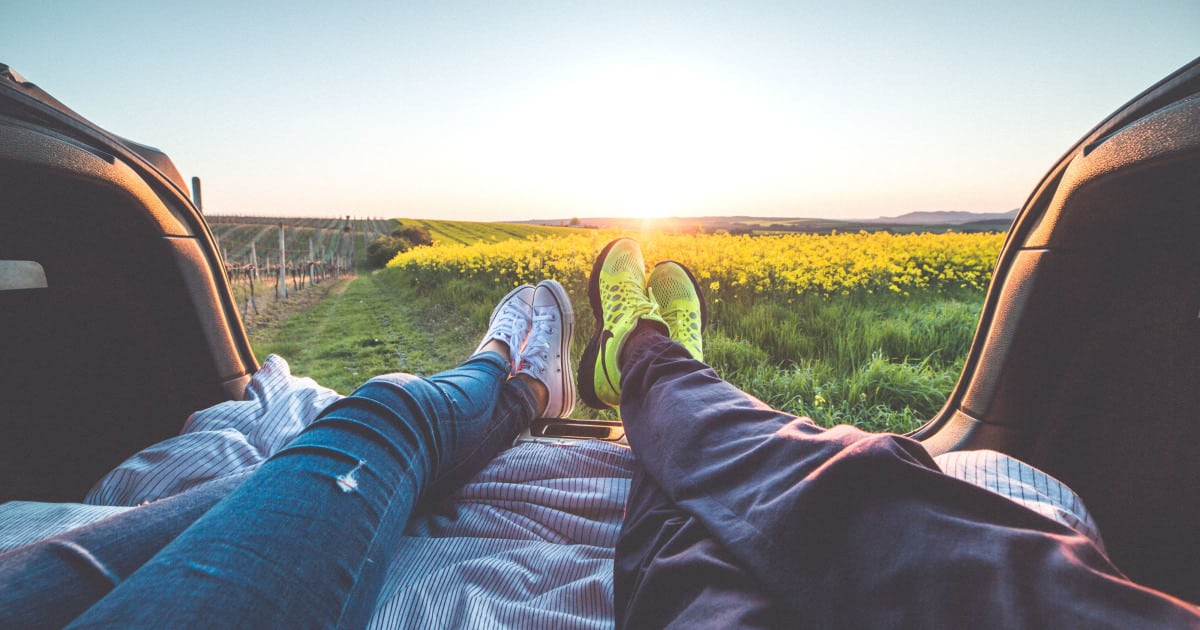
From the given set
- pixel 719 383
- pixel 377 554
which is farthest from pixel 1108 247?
pixel 377 554

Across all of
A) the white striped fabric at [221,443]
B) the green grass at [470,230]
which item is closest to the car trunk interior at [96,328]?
the white striped fabric at [221,443]

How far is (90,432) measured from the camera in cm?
98

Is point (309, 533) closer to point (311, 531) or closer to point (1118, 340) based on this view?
point (311, 531)

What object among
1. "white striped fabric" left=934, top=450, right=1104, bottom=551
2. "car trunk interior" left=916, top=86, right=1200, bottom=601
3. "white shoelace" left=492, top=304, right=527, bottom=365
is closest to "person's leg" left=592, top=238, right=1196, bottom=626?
"white striped fabric" left=934, top=450, right=1104, bottom=551

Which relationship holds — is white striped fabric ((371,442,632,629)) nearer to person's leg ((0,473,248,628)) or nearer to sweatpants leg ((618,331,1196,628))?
sweatpants leg ((618,331,1196,628))

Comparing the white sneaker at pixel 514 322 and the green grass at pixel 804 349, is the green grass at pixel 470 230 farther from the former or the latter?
the white sneaker at pixel 514 322

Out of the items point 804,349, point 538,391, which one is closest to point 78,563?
point 538,391

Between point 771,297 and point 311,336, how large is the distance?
3163 millimetres

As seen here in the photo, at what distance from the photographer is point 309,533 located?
Answer: 1.64 feet

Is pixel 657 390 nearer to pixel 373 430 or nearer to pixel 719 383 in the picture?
pixel 719 383

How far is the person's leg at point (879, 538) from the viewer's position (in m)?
0.33

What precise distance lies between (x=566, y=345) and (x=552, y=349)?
14cm

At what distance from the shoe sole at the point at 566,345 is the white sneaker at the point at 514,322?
11 centimetres

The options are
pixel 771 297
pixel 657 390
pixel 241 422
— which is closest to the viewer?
pixel 657 390
